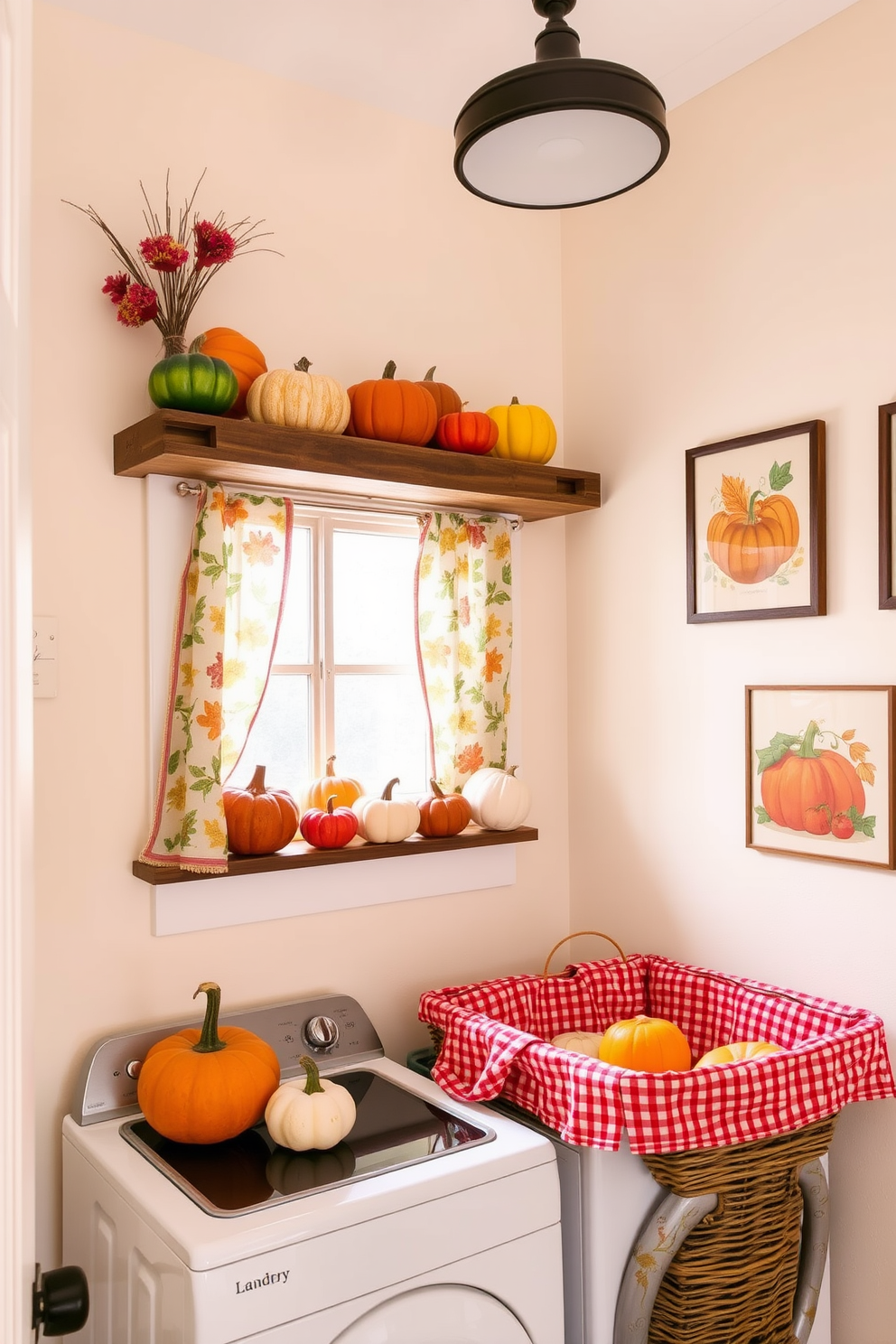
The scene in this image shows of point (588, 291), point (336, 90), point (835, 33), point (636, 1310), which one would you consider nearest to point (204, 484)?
point (336, 90)

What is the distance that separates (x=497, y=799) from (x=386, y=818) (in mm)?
295

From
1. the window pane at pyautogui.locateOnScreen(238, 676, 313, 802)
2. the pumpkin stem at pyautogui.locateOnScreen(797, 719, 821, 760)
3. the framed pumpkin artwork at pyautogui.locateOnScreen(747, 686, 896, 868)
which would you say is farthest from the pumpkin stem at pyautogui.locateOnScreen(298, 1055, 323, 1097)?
the pumpkin stem at pyautogui.locateOnScreen(797, 719, 821, 760)

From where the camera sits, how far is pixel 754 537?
2166 mm

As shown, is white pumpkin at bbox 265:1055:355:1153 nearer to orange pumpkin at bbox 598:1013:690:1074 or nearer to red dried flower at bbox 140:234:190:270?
orange pumpkin at bbox 598:1013:690:1074

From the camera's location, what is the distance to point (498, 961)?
252 centimetres

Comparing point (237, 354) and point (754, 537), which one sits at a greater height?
point (237, 354)

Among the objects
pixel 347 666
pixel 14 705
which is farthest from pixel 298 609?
pixel 14 705

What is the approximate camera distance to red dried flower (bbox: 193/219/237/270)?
1.96 metres

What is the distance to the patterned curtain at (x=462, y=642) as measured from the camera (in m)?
2.40

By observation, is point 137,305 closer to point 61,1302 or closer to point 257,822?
point 257,822

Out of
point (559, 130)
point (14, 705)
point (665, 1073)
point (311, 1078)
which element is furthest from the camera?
point (311, 1078)

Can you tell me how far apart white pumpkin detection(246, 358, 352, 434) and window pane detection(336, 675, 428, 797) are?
601 millimetres

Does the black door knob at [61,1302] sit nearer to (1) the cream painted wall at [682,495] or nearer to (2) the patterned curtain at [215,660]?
(2) the patterned curtain at [215,660]

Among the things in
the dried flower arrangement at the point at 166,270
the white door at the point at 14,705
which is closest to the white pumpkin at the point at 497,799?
the dried flower arrangement at the point at 166,270
